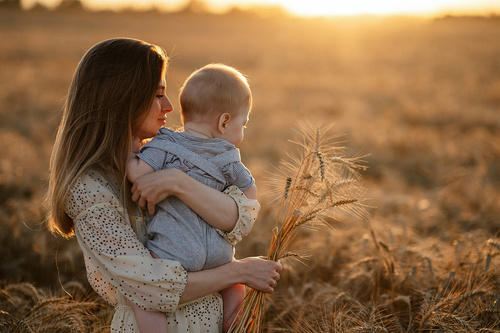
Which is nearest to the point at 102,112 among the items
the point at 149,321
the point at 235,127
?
the point at 235,127

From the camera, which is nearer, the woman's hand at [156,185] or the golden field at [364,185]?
the woman's hand at [156,185]

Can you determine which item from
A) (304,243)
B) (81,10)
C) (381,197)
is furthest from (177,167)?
(81,10)

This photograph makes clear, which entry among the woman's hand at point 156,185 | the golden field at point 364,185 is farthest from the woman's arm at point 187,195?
the golden field at point 364,185

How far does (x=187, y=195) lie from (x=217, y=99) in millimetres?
493

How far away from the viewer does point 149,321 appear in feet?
5.98

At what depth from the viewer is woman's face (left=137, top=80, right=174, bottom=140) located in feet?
6.64

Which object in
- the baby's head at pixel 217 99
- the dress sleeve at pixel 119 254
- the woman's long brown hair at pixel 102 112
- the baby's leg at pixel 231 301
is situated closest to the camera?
the dress sleeve at pixel 119 254

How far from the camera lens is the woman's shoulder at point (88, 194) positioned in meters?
Result: 1.84

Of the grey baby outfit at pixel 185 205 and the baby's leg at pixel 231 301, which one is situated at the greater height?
the grey baby outfit at pixel 185 205

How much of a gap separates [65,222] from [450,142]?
7775 mm

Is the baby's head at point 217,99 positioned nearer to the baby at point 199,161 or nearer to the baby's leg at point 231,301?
the baby at point 199,161

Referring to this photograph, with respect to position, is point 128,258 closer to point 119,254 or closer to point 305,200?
point 119,254

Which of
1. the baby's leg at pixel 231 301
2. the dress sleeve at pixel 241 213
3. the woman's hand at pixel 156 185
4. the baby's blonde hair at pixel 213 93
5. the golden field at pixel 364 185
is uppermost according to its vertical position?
the baby's blonde hair at pixel 213 93

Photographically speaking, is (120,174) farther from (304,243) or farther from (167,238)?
(304,243)
